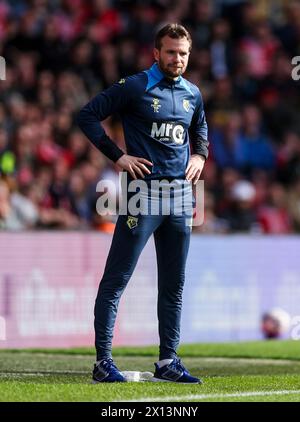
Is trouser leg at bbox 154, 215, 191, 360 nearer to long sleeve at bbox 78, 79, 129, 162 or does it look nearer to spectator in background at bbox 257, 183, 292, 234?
long sleeve at bbox 78, 79, 129, 162

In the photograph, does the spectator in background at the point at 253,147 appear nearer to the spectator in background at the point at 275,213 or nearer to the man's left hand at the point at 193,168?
the spectator in background at the point at 275,213

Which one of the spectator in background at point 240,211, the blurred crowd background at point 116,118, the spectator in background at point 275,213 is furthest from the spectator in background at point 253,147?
the spectator in background at point 240,211

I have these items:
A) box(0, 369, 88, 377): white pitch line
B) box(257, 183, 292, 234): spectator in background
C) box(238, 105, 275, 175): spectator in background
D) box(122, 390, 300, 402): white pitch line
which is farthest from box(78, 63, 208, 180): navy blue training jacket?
box(238, 105, 275, 175): spectator in background

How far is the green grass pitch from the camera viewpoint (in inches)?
294

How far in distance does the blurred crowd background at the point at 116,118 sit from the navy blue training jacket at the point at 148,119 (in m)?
6.31

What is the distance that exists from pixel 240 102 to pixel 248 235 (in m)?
4.53

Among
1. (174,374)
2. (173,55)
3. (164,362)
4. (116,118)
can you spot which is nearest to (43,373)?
(164,362)

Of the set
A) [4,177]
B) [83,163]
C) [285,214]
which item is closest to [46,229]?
[4,177]

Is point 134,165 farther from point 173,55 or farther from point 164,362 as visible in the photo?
point 164,362

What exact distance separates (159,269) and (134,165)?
847 millimetres

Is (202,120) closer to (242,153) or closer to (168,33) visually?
Result: (168,33)

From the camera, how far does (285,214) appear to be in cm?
1859

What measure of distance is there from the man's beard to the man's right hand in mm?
655

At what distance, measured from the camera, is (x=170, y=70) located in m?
8.46
